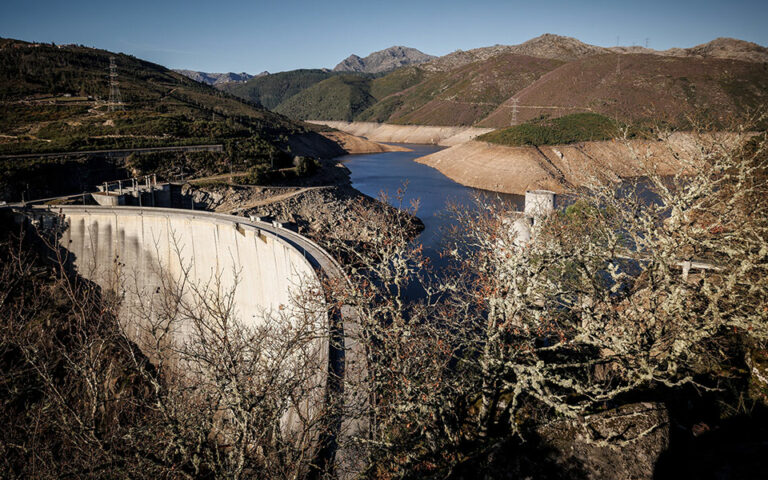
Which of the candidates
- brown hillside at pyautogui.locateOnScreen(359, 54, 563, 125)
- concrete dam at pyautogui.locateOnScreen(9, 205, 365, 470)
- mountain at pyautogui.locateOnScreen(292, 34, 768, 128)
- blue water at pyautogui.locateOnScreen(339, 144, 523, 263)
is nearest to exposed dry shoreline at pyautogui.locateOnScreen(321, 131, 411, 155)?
blue water at pyautogui.locateOnScreen(339, 144, 523, 263)

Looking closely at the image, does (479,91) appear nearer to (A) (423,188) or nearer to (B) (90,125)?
(A) (423,188)

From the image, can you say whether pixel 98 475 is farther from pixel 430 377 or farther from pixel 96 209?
pixel 96 209

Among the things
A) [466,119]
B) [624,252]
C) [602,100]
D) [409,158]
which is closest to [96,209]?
[624,252]

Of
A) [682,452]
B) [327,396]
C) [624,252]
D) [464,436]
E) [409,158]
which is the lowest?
[464,436]

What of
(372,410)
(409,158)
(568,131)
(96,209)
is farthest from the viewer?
(409,158)

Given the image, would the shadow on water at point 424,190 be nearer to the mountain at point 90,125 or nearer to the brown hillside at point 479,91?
the mountain at point 90,125
